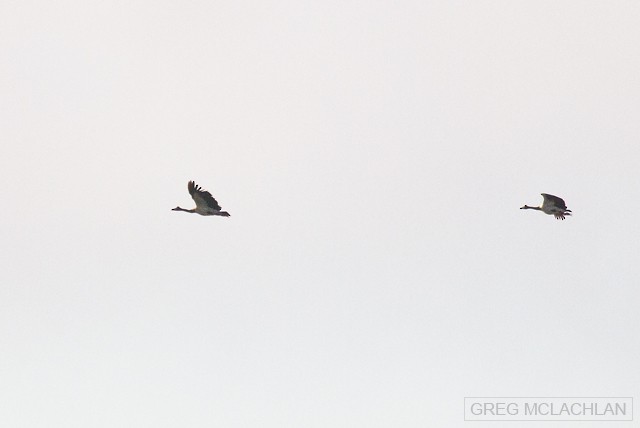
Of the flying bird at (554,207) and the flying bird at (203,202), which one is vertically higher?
the flying bird at (554,207)

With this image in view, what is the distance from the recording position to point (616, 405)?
126375mm

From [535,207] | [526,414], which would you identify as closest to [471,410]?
[526,414]

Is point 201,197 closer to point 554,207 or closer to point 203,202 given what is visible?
point 203,202

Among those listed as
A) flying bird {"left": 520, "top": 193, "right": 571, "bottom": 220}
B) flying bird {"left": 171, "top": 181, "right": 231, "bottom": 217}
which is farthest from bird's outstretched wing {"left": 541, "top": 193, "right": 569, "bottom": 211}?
flying bird {"left": 171, "top": 181, "right": 231, "bottom": 217}

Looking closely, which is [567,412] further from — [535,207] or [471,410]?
[535,207]

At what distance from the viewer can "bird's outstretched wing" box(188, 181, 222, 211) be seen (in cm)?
10079

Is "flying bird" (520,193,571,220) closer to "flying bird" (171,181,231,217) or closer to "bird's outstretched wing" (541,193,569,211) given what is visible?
"bird's outstretched wing" (541,193,569,211)

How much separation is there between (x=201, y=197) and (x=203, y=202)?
22.4 inches

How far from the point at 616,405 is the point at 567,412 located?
3.99m

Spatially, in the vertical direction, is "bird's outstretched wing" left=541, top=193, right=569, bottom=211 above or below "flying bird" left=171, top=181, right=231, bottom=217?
above

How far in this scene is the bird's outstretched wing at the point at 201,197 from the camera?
101 metres

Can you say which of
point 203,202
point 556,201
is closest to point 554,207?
point 556,201

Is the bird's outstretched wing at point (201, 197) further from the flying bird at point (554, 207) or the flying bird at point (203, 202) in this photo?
the flying bird at point (554, 207)

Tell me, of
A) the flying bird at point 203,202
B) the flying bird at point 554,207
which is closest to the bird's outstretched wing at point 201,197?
the flying bird at point 203,202
